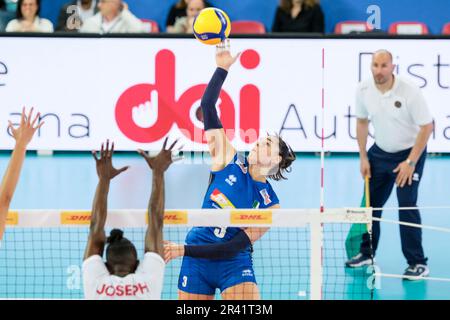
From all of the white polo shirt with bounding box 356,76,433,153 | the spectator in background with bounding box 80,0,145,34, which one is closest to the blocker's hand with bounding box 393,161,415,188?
the white polo shirt with bounding box 356,76,433,153

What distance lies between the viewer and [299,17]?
1898 cm

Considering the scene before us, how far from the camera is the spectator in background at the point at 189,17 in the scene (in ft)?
59.4

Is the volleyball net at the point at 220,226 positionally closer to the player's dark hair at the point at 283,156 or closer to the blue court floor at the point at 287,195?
the blue court floor at the point at 287,195

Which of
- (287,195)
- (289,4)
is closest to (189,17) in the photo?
(289,4)

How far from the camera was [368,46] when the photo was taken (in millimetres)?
16812

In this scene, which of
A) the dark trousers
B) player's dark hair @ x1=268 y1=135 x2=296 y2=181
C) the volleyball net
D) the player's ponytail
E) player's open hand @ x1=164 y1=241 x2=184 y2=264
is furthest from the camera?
the dark trousers

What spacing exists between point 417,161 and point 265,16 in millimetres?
12065

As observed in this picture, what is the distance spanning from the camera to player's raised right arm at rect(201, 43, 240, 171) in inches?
299

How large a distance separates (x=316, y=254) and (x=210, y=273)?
878mm

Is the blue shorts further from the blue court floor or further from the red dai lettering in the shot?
the red dai lettering

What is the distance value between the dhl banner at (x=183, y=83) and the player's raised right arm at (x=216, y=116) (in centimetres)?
890

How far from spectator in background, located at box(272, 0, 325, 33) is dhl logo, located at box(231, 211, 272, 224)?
11812mm
